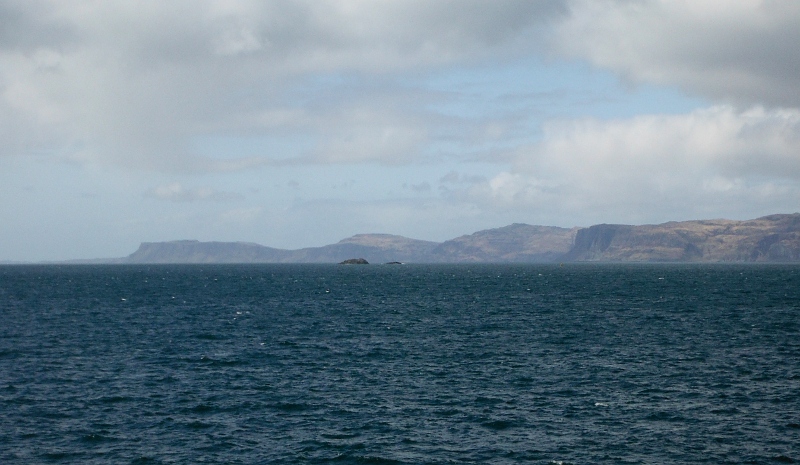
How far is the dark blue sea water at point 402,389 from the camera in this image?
A: 40.5 meters

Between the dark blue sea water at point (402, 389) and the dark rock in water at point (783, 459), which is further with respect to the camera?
the dark blue sea water at point (402, 389)

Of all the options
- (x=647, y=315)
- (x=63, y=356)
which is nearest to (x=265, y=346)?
(x=63, y=356)

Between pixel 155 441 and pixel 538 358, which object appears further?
pixel 538 358

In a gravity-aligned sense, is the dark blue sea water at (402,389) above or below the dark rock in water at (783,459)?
above

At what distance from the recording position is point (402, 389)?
5497 centimetres

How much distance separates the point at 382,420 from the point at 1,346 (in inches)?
1964

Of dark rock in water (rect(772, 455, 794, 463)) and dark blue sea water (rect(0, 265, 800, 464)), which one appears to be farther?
dark blue sea water (rect(0, 265, 800, 464))

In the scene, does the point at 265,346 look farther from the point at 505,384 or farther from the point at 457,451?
the point at 457,451

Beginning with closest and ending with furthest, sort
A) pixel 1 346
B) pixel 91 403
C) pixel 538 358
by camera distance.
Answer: pixel 91 403
pixel 538 358
pixel 1 346

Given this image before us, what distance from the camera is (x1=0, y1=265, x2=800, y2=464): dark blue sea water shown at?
133ft

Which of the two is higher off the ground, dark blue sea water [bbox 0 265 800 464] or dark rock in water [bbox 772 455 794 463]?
dark blue sea water [bbox 0 265 800 464]

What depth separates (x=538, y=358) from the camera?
67875 millimetres

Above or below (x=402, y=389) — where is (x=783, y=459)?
below

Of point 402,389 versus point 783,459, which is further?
point 402,389
